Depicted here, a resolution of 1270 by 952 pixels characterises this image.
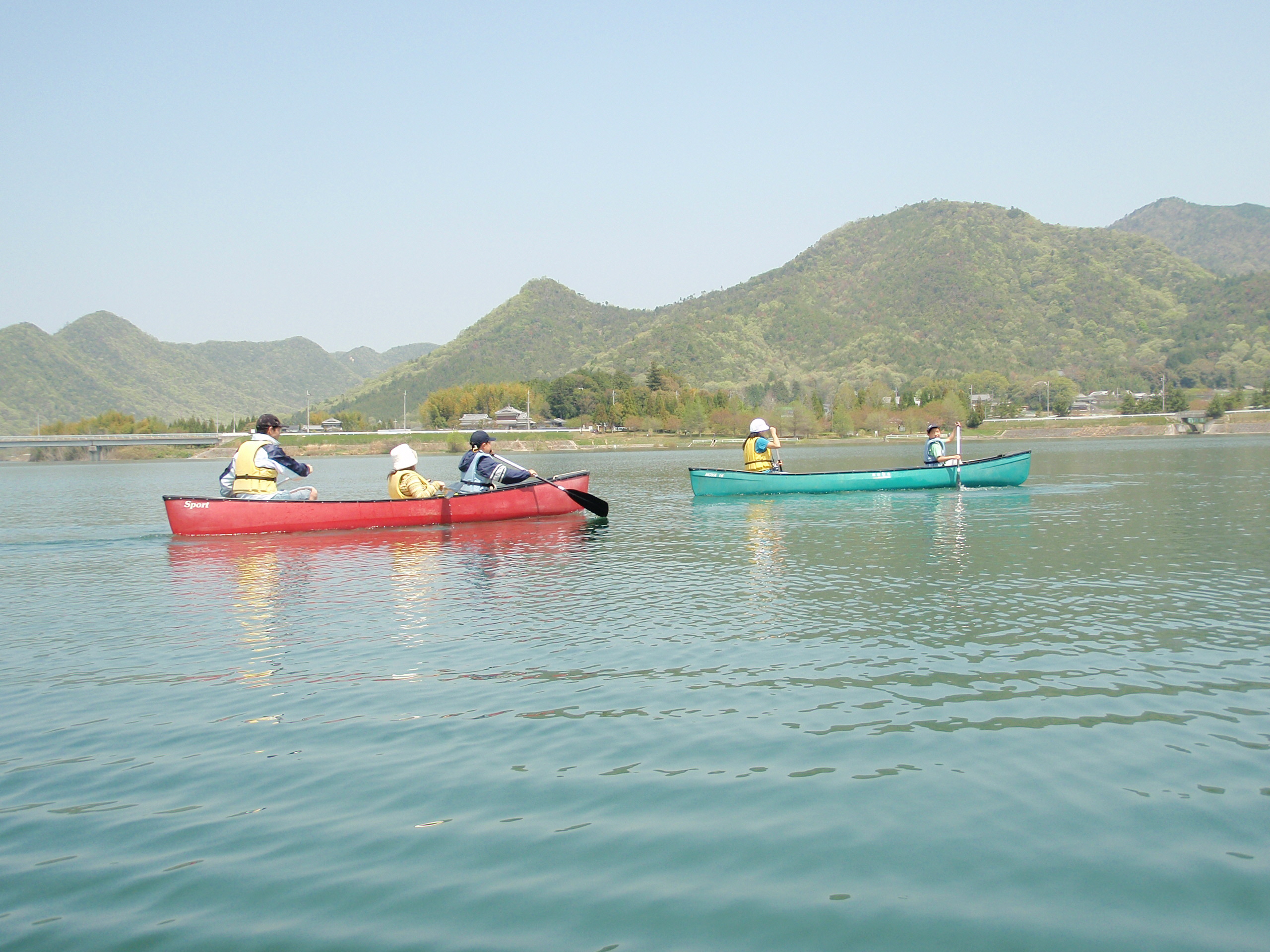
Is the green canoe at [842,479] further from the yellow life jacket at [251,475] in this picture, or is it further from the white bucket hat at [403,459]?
the yellow life jacket at [251,475]

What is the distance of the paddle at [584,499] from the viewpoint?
26.5 metres

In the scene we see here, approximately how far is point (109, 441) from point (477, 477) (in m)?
137

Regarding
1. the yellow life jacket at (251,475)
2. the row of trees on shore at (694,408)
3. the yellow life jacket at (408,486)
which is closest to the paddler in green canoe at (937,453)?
the yellow life jacket at (408,486)

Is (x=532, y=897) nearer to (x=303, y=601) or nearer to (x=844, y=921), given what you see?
(x=844, y=921)

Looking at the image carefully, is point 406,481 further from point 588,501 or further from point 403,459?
point 588,501

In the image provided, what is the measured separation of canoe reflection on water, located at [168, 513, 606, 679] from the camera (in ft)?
44.9

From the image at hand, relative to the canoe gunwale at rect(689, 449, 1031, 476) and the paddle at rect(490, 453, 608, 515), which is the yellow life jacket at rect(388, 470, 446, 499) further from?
the canoe gunwale at rect(689, 449, 1031, 476)

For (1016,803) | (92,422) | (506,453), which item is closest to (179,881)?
(1016,803)

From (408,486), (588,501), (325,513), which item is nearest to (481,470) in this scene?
(408,486)

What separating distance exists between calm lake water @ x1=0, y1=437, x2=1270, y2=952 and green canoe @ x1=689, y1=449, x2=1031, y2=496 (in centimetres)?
1456

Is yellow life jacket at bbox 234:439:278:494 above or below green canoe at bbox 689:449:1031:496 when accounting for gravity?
above

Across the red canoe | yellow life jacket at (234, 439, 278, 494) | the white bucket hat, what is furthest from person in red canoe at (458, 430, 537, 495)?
yellow life jacket at (234, 439, 278, 494)

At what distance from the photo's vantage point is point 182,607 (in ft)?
48.8

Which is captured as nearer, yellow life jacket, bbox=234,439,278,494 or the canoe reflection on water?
the canoe reflection on water
